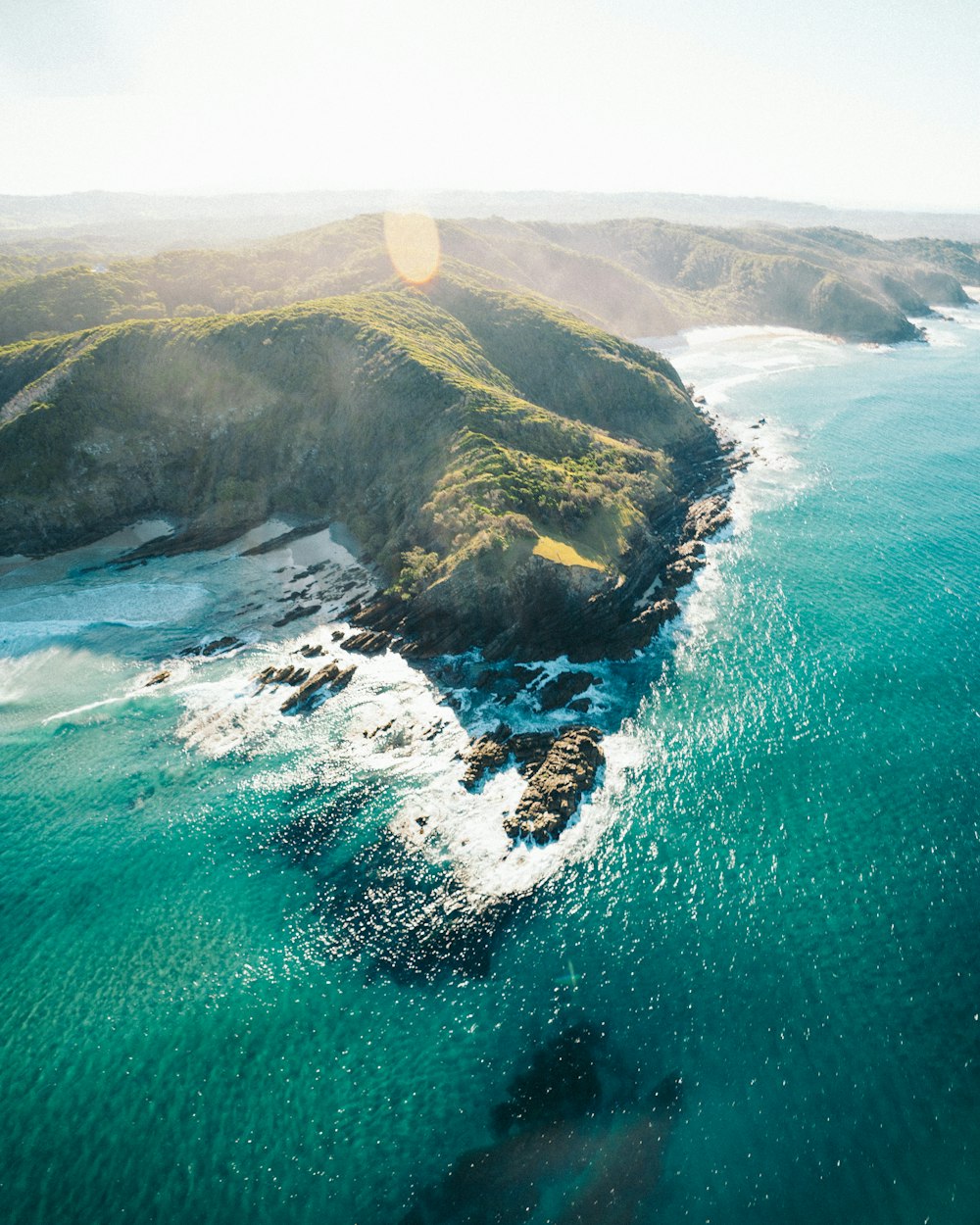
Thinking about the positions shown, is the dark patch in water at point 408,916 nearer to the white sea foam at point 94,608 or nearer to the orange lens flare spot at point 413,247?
the white sea foam at point 94,608

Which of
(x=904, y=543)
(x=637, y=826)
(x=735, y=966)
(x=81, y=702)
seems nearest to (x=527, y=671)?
(x=637, y=826)

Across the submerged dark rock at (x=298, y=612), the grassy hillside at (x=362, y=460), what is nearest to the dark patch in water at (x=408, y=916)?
the grassy hillside at (x=362, y=460)

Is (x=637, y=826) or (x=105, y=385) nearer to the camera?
(x=637, y=826)

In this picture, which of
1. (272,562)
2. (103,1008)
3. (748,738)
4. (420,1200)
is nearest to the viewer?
(420,1200)

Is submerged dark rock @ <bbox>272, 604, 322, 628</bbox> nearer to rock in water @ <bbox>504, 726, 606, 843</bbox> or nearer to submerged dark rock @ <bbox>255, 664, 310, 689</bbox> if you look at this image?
submerged dark rock @ <bbox>255, 664, 310, 689</bbox>

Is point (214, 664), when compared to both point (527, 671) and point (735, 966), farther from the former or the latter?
point (735, 966)

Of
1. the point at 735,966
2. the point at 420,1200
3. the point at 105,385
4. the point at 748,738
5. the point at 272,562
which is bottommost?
the point at 420,1200

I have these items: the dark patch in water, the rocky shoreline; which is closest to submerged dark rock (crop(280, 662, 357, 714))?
the rocky shoreline
